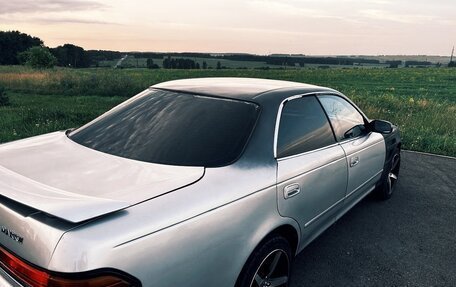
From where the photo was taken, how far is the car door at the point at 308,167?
2539mm

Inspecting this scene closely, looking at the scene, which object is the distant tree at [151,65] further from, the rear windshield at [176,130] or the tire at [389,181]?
the rear windshield at [176,130]

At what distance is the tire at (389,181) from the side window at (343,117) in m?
1.12

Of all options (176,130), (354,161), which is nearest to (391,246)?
(354,161)

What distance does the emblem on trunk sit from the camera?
155 centimetres

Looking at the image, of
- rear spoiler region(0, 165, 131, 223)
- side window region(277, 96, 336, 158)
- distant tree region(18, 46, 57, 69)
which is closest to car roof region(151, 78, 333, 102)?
side window region(277, 96, 336, 158)

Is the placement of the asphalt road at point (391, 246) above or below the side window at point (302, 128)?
below

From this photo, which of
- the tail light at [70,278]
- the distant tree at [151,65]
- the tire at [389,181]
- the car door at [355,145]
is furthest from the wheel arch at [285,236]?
the distant tree at [151,65]

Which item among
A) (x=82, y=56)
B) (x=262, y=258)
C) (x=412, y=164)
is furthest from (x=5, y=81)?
(x=82, y=56)

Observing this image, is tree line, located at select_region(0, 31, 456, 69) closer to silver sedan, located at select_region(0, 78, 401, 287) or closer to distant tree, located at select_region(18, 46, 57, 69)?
distant tree, located at select_region(18, 46, 57, 69)

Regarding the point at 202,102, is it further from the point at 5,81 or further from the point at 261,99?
the point at 5,81

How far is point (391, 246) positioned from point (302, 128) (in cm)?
180

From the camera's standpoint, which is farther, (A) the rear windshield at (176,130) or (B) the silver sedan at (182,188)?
(A) the rear windshield at (176,130)

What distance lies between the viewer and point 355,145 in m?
3.63

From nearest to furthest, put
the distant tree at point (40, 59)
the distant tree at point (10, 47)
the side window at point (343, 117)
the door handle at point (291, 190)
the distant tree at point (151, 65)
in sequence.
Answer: the door handle at point (291, 190), the side window at point (343, 117), the distant tree at point (40, 59), the distant tree at point (151, 65), the distant tree at point (10, 47)
